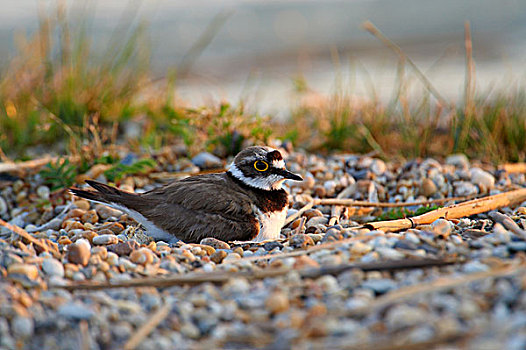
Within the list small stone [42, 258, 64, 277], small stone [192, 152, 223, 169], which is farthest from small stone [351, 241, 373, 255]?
small stone [192, 152, 223, 169]

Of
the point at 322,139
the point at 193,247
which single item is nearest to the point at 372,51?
the point at 322,139

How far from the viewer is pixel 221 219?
402 cm

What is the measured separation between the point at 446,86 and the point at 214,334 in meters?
8.50

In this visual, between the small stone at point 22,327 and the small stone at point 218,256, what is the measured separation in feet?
3.98

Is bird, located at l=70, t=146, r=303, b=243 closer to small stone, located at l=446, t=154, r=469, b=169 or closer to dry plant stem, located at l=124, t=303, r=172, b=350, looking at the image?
Result: dry plant stem, located at l=124, t=303, r=172, b=350

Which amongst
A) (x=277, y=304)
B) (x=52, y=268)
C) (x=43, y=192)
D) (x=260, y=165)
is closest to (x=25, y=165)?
(x=43, y=192)

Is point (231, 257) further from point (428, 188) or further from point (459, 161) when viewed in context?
point (459, 161)

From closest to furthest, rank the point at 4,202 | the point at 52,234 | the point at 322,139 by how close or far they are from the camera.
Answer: the point at 52,234 → the point at 4,202 → the point at 322,139

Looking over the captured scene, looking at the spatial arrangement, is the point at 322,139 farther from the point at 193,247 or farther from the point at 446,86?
the point at 446,86

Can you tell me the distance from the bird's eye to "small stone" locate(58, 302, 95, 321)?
1982mm

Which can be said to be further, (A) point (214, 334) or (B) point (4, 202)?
(B) point (4, 202)

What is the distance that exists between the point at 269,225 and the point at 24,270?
1.71 m

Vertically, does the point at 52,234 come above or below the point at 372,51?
below

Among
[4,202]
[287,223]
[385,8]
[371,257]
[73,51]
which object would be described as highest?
[385,8]
